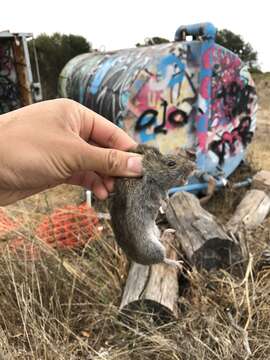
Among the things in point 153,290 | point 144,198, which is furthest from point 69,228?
point 144,198

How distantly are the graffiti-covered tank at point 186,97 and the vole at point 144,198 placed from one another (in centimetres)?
368

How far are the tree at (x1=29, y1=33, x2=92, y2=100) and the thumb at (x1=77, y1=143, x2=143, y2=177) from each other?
13.4 metres

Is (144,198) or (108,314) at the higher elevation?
(144,198)

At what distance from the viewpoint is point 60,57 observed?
1574 centimetres

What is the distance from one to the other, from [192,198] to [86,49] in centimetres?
1372

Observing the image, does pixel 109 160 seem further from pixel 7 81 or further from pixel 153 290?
pixel 7 81

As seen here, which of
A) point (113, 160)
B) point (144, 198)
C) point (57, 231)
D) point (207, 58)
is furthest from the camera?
point (207, 58)

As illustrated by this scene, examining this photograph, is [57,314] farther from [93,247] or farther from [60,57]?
[60,57]

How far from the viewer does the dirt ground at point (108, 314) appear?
2.50m

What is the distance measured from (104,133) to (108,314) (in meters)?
1.43

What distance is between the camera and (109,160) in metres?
1.69

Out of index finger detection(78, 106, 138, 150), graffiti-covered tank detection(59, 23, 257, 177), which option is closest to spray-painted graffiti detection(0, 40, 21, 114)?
graffiti-covered tank detection(59, 23, 257, 177)

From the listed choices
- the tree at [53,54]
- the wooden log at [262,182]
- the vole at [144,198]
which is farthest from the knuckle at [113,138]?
the tree at [53,54]

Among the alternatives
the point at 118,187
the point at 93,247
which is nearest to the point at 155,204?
the point at 118,187
